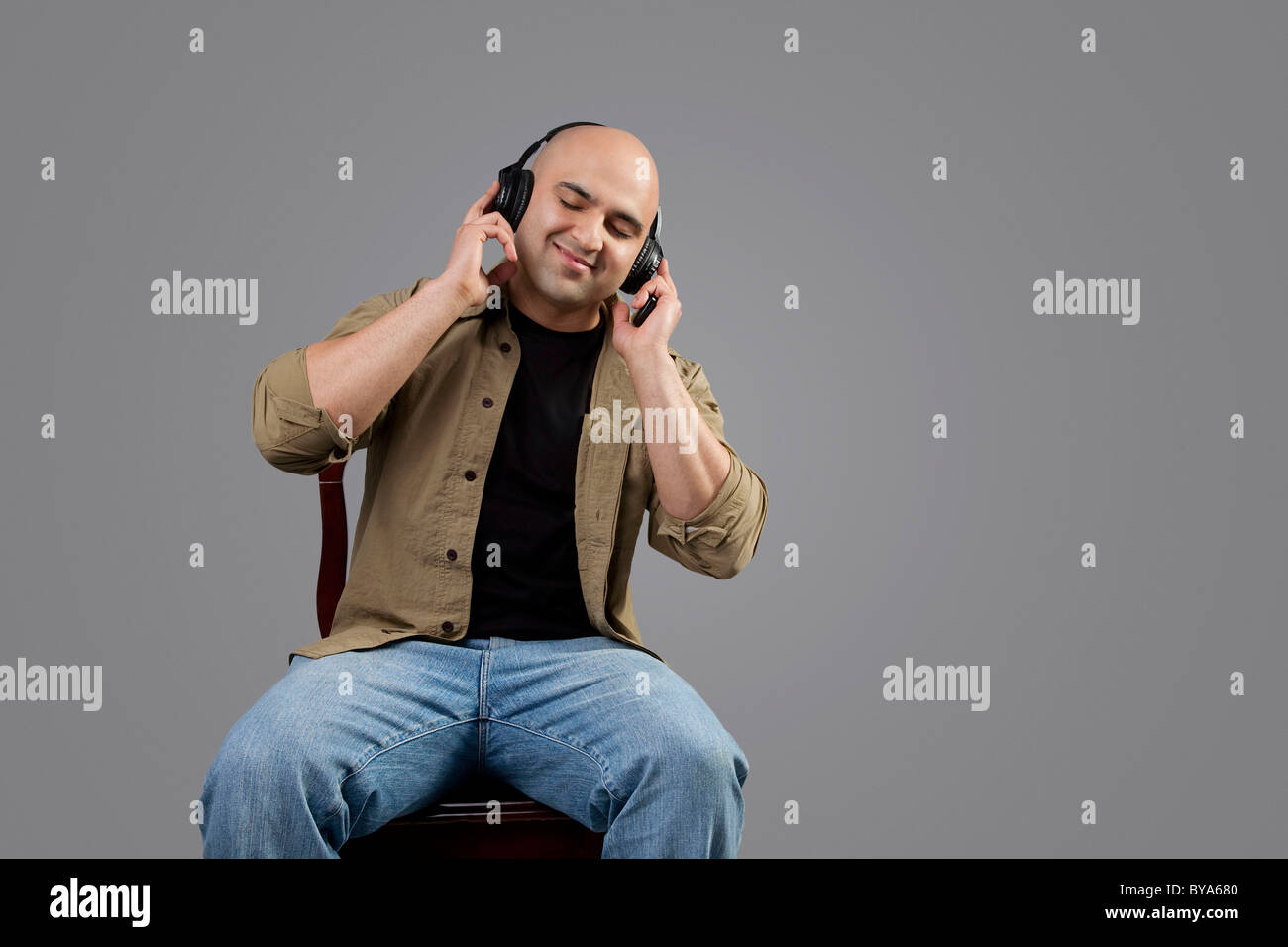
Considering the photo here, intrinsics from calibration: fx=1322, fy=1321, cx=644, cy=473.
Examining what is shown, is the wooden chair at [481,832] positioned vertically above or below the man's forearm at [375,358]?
below

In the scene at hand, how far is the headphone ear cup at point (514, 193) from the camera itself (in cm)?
275

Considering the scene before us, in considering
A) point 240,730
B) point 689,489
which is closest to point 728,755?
point 689,489

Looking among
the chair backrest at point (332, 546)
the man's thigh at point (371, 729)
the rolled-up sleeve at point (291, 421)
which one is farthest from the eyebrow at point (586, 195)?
the man's thigh at point (371, 729)

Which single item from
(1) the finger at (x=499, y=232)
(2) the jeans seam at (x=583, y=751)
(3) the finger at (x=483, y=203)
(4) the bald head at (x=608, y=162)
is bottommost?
(2) the jeans seam at (x=583, y=751)

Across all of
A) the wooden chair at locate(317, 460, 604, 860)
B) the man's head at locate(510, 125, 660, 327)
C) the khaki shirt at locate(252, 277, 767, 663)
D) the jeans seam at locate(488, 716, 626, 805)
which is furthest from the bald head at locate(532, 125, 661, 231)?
the wooden chair at locate(317, 460, 604, 860)

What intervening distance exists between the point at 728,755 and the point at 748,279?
2.20m

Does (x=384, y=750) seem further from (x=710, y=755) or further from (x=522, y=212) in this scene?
(x=522, y=212)

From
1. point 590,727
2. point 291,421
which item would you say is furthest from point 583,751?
point 291,421

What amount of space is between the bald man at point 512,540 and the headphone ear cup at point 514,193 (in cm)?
2

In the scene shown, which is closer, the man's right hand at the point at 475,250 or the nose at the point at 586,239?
the man's right hand at the point at 475,250

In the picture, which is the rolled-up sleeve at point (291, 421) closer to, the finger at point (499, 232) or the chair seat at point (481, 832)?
the finger at point (499, 232)

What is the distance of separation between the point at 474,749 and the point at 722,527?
66 centimetres

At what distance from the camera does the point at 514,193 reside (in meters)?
2.75

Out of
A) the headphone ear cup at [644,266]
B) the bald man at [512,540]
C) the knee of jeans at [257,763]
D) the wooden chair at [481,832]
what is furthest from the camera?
the headphone ear cup at [644,266]
